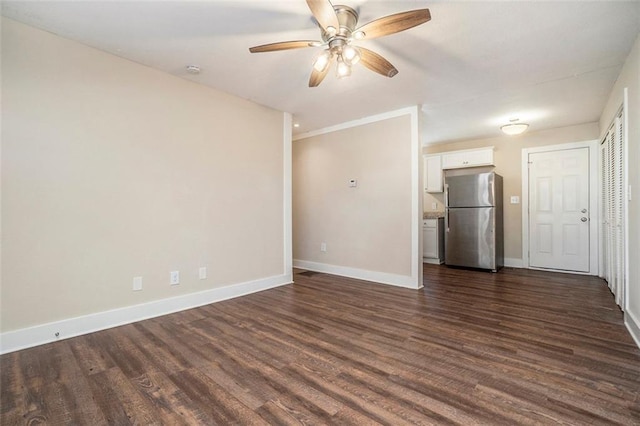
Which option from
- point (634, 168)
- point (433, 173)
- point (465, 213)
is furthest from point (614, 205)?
point (433, 173)

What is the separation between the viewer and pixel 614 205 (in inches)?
135

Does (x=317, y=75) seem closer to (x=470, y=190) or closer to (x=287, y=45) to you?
(x=287, y=45)

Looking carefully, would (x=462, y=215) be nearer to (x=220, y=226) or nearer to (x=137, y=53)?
(x=220, y=226)

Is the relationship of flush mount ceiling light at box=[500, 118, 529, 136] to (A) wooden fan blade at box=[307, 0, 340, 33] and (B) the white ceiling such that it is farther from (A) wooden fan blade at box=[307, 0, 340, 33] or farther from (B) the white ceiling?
(A) wooden fan blade at box=[307, 0, 340, 33]

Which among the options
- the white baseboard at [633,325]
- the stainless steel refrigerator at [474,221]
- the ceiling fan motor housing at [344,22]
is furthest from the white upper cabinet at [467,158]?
the ceiling fan motor housing at [344,22]

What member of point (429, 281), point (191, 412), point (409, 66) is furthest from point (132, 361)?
point (429, 281)

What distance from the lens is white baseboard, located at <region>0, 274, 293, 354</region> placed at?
215cm

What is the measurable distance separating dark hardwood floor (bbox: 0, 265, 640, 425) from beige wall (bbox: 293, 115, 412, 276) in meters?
1.23

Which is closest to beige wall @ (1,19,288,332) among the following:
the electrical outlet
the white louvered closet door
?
the electrical outlet

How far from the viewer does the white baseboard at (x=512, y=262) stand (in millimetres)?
5234

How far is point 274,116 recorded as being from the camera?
3.99 meters

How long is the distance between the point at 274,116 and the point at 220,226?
5.46ft

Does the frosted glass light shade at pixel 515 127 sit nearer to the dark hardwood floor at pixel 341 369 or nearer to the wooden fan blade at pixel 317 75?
the dark hardwood floor at pixel 341 369

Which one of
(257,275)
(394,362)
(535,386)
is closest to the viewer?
(535,386)
